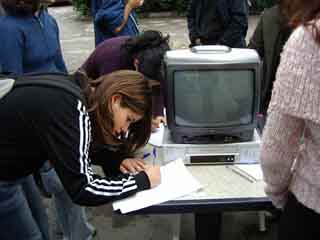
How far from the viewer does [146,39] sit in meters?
1.91

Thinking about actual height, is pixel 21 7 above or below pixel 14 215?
above

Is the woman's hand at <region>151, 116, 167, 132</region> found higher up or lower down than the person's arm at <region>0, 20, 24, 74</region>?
lower down

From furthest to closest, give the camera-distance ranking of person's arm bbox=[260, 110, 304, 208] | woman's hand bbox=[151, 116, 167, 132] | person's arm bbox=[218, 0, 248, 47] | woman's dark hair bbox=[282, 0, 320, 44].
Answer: person's arm bbox=[218, 0, 248, 47] < woman's hand bbox=[151, 116, 167, 132] < person's arm bbox=[260, 110, 304, 208] < woman's dark hair bbox=[282, 0, 320, 44]

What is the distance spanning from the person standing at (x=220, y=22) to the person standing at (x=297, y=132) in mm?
2187

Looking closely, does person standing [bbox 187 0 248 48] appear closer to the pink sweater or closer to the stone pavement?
the pink sweater

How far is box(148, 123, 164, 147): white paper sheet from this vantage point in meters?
1.75

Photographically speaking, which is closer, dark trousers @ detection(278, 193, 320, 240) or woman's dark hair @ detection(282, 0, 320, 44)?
woman's dark hair @ detection(282, 0, 320, 44)

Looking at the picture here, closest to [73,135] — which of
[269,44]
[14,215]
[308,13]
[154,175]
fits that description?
[154,175]

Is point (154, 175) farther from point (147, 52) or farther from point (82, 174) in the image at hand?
point (147, 52)

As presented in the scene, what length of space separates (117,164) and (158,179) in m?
0.21

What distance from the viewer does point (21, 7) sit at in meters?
2.21

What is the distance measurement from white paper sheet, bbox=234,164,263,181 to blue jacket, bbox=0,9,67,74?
1.19m

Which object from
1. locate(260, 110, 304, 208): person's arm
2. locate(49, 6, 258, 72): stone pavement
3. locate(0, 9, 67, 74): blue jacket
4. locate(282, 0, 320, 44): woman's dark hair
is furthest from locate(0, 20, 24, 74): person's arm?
locate(49, 6, 258, 72): stone pavement

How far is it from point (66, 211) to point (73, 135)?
101cm
